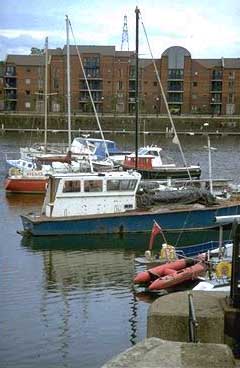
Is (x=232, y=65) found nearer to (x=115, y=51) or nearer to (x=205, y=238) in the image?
(x=115, y=51)

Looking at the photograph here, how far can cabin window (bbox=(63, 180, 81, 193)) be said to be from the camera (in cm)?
2612

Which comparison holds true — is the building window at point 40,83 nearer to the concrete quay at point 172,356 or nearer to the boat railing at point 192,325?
the boat railing at point 192,325

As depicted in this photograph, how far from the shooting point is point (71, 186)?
1033 inches

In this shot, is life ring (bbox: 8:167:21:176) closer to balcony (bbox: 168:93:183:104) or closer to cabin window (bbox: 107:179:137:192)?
cabin window (bbox: 107:179:137:192)

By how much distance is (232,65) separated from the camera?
A: 127m

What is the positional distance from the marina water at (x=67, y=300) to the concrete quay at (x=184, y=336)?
6.36m

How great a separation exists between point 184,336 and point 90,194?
20348 millimetres

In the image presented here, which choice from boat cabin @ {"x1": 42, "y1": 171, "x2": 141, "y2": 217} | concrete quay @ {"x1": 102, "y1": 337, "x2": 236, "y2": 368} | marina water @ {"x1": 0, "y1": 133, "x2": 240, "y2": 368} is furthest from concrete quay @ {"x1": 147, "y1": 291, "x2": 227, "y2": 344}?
boat cabin @ {"x1": 42, "y1": 171, "x2": 141, "y2": 217}

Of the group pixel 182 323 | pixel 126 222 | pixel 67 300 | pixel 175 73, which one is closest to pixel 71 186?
pixel 126 222

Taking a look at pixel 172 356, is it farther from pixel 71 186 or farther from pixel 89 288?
pixel 71 186

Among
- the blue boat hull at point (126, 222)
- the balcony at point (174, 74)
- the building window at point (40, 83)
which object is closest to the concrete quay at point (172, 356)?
the blue boat hull at point (126, 222)

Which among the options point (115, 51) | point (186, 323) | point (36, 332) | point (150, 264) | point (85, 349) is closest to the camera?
point (186, 323)

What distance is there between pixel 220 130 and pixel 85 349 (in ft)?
344

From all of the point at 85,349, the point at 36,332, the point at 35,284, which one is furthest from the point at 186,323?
the point at 35,284
